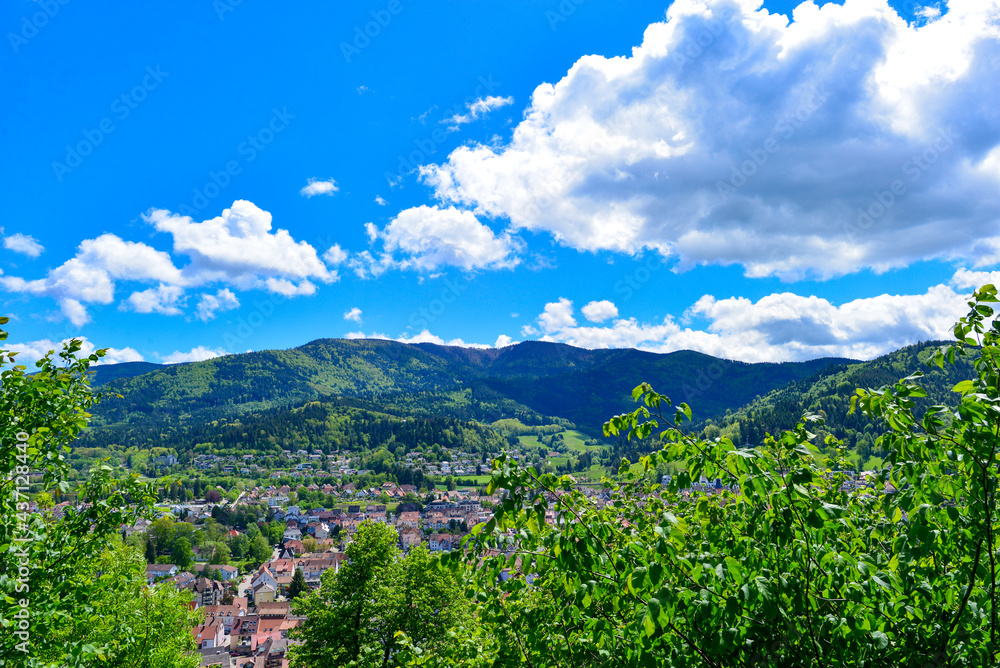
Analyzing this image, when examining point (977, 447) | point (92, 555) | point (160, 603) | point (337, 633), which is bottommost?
point (337, 633)

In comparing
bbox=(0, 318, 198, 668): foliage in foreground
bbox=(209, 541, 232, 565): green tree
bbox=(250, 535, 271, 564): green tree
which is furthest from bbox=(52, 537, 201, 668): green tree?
bbox=(250, 535, 271, 564): green tree

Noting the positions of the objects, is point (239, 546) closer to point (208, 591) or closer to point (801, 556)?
point (208, 591)

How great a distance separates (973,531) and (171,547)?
109 meters

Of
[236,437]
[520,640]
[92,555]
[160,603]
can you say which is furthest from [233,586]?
[236,437]

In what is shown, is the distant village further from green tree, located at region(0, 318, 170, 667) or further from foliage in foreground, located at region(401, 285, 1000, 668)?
green tree, located at region(0, 318, 170, 667)

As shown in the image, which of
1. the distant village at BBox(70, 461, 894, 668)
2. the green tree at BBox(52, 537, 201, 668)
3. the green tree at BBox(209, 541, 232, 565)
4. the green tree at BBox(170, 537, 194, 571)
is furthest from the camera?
the green tree at BBox(209, 541, 232, 565)

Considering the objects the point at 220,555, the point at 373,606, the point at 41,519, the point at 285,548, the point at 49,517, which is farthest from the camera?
the point at 285,548

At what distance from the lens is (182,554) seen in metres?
79.4

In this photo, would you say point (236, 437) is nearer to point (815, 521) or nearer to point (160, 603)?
point (160, 603)

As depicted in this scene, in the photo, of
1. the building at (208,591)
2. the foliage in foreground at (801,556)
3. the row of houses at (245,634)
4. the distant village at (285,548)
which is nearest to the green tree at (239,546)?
the distant village at (285,548)

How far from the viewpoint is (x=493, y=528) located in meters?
3.08

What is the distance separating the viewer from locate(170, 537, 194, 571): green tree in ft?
260

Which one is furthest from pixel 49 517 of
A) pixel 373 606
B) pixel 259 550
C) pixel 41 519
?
pixel 259 550

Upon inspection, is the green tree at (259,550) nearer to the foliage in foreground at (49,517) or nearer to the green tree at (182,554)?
the green tree at (182,554)
